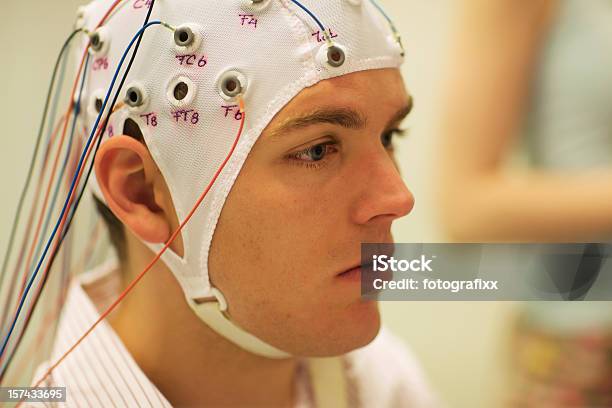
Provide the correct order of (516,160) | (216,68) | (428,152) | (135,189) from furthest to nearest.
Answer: (428,152) → (516,160) → (135,189) → (216,68)

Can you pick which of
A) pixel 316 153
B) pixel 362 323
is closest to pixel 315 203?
pixel 316 153

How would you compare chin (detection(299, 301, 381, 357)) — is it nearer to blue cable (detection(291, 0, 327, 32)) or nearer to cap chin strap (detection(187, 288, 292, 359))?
cap chin strap (detection(187, 288, 292, 359))

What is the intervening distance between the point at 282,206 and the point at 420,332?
0.53 metres

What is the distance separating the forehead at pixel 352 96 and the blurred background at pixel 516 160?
19 centimetres

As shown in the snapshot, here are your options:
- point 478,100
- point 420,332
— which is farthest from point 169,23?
point 420,332

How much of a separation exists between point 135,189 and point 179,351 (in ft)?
0.83

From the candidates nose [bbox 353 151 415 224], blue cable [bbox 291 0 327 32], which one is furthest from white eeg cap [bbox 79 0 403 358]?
nose [bbox 353 151 415 224]

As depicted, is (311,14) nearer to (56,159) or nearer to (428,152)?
(56,159)

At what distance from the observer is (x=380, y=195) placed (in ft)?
2.72

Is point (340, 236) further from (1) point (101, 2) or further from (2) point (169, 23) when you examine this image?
(1) point (101, 2)

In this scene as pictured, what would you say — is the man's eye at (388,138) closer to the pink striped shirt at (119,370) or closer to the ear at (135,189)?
the ear at (135,189)

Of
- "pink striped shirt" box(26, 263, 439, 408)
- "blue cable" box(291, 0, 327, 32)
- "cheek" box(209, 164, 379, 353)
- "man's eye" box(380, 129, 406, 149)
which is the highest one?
"blue cable" box(291, 0, 327, 32)

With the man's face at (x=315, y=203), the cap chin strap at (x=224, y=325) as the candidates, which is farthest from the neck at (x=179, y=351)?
the man's face at (x=315, y=203)

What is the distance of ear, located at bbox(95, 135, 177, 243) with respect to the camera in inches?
34.7
